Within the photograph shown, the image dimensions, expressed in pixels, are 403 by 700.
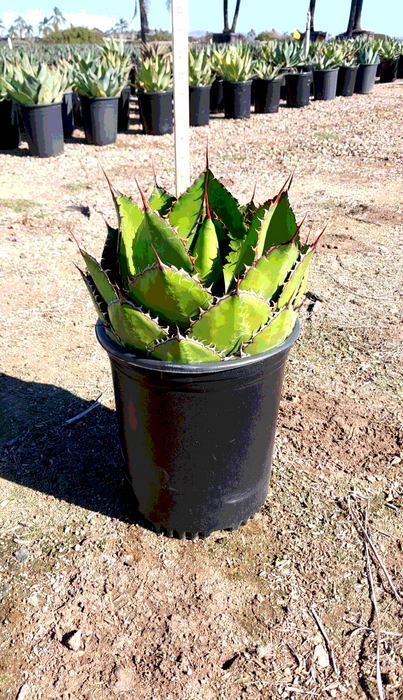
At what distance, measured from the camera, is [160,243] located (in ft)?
4.79

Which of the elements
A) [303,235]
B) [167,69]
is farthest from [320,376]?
[167,69]

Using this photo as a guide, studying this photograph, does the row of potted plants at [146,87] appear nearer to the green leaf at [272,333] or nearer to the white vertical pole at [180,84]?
the white vertical pole at [180,84]

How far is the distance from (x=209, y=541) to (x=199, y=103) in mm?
8237

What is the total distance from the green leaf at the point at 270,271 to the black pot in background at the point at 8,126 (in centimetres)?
683

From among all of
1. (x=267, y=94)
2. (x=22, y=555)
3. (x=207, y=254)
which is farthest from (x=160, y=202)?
(x=267, y=94)

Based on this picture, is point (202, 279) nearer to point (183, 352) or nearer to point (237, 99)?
point (183, 352)

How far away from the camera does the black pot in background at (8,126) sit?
729 cm

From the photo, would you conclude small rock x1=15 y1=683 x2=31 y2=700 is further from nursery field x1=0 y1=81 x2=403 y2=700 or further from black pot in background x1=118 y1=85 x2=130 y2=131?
black pot in background x1=118 y1=85 x2=130 y2=131

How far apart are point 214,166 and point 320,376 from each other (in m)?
4.39

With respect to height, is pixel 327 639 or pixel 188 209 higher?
pixel 188 209

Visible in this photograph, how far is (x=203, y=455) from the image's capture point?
1655 mm

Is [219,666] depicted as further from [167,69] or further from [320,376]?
[167,69]

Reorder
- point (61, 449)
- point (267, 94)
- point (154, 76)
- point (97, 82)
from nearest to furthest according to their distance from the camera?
point (61, 449) < point (97, 82) < point (154, 76) < point (267, 94)

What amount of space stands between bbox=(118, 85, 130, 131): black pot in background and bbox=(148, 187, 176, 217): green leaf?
7743 millimetres
